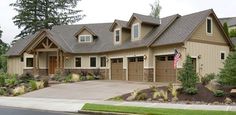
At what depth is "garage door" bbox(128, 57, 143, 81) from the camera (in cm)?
3278

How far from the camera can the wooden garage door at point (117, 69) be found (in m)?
35.7

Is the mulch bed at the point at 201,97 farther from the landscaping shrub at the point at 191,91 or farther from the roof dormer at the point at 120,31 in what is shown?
the roof dormer at the point at 120,31

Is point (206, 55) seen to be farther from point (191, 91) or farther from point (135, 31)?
point (191, 91)

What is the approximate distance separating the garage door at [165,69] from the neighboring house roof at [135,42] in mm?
1369

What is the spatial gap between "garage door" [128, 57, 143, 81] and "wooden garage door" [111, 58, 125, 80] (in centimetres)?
144

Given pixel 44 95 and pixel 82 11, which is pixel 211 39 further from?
pixel 82 11

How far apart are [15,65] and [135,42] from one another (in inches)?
704

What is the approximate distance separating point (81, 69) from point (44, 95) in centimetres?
1499

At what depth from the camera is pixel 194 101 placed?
18.9 meters

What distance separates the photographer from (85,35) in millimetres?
40688

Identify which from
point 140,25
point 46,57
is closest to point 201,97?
point 140,25

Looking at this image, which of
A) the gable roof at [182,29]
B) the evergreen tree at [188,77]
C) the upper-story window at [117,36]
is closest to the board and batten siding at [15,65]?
the upper-story window at [117,36]

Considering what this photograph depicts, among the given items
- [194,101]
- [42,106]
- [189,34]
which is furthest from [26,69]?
[194,101]

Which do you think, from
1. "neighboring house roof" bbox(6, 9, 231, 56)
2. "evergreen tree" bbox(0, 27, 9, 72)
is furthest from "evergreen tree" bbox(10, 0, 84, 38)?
"neighboring house roof" bbox(6, 9, 231, 56)
